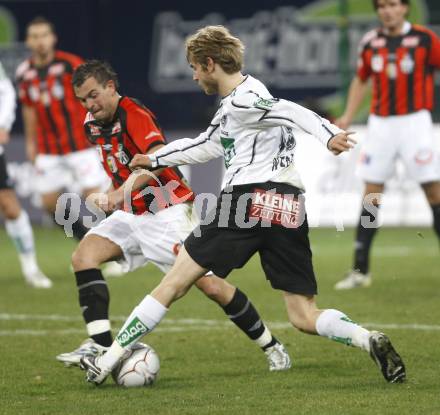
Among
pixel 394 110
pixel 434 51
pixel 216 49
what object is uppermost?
pixel 216 49

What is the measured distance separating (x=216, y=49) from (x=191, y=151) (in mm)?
570

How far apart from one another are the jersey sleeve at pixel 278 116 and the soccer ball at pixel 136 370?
1.31 meters

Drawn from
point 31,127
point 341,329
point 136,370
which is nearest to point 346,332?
point 341,329

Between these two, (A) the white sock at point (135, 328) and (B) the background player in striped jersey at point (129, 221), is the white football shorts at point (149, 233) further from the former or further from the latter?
(A) the white sock at point (135, 328)

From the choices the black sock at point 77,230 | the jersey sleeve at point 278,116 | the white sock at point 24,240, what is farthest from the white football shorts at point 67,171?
the jersey sleeve at point 278,116

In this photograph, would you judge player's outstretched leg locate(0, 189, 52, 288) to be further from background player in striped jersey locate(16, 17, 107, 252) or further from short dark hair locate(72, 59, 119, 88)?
short dark hair locate(72, 59, 119, 88)

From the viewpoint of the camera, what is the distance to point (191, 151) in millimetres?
5980

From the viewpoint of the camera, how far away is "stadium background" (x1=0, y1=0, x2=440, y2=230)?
53.8ft

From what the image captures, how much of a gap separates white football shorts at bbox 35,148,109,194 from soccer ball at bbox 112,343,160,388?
17.8 ft

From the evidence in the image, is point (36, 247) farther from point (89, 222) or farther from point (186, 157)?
point (186, 157)

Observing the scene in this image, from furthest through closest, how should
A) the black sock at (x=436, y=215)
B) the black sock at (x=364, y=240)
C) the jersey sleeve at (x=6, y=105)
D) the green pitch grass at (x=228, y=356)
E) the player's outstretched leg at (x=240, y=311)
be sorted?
the jersey sleeve at (x=6, y=105) < the black sock at (x=364, y=240) < the black sock at (x=436, y=215) < the player's outstretched leg at (x=240, y=311) < the green pitch grass at (x=228, y=356)

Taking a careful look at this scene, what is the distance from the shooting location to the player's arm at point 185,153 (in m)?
5.97

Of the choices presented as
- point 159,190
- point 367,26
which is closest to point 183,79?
point 367,26

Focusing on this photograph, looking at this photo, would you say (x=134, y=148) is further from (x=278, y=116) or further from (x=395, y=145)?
(x=395, y=145)
